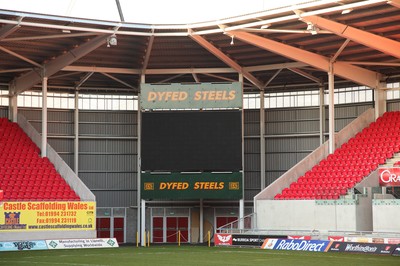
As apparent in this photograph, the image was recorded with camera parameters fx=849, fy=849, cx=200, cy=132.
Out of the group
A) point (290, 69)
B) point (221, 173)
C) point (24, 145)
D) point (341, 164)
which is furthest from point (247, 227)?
point (24, 145)

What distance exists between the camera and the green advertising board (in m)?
49.2

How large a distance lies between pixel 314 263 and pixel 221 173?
15483 mm

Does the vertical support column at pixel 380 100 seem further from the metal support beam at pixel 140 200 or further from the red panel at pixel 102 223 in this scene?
the red panel at pixel 102 223

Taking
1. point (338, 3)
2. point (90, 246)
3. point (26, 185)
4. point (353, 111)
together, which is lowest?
point (90, 246)

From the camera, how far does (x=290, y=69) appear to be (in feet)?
170

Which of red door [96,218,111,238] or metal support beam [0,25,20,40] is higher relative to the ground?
metal support beam [0,25,20,40]

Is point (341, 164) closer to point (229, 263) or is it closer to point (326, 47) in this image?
point (326, 47)

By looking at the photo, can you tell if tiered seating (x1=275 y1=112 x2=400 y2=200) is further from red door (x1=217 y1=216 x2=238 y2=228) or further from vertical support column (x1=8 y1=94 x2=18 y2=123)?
vertical support column (x1=8 y1=94 x2=18 y2=123)

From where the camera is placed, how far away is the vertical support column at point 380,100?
52.7m

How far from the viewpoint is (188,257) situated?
126ft

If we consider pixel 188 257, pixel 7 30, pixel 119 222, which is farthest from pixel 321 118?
pixel 7 30

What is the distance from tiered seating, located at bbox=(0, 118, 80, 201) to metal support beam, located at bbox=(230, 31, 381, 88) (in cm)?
1364

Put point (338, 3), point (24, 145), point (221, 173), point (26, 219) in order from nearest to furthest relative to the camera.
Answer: point (338, 3)
point (26, 219)
point (221, 173)
point (24, 145)

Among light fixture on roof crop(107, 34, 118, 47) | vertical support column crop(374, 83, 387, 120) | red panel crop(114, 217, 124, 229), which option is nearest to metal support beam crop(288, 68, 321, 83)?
vertical support column crop(374, 83, 387, 120)
